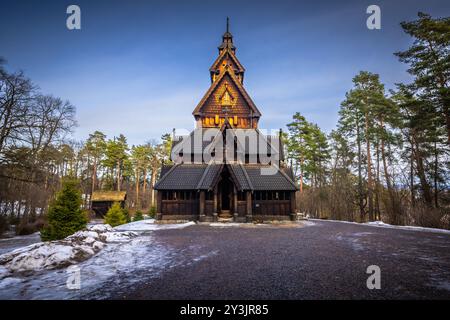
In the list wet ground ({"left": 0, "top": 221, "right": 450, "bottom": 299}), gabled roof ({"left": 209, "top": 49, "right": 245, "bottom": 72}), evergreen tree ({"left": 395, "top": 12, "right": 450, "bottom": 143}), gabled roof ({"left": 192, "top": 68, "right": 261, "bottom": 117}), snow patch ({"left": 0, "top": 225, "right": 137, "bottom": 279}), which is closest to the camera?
wet ground ({"left": 0, "top": 221, "right": 450, "bottom": 299})

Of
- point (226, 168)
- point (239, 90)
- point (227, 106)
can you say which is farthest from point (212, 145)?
point (239, 90)

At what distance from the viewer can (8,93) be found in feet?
53.6

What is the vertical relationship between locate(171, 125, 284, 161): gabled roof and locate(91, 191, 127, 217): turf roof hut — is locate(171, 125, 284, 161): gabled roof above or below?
above

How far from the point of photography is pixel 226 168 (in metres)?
17.2

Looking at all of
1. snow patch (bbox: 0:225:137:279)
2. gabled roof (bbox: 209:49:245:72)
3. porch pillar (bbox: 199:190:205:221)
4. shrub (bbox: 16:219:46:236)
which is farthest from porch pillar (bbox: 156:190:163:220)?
gabled roof (bbox: 209:49:245:72)

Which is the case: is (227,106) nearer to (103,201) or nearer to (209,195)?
(209,195)

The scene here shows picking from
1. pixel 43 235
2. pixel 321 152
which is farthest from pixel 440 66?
pixel 43 235

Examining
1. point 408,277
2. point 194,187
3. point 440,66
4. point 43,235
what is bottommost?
point 43,235

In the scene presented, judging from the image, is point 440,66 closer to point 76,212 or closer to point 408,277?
point 408,277

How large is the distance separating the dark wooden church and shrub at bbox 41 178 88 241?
5682mm

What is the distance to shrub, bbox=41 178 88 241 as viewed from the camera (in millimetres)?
10352

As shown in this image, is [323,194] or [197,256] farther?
[323,194]

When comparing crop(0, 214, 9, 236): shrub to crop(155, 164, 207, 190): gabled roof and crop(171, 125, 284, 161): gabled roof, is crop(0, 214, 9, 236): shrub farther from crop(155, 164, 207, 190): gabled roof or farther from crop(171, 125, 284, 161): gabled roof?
crop(171, 125, 284, 161): gabled roof
